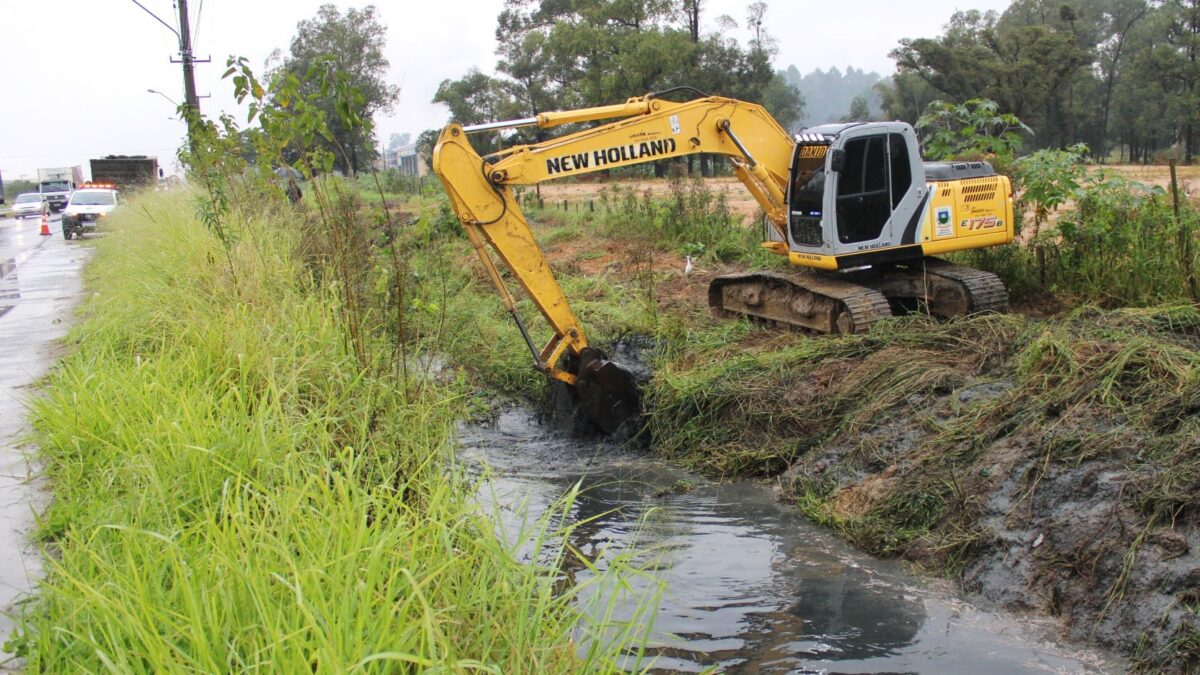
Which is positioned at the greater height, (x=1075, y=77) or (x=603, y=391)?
(x=1075, y=77)

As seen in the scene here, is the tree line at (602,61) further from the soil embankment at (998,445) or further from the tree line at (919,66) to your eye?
the soil embankment at (998,445)

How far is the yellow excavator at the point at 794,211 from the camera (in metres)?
8.95

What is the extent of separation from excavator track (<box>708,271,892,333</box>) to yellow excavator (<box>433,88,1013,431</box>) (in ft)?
0.06

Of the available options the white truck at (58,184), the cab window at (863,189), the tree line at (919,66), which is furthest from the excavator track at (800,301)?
the white truck at (58,184)

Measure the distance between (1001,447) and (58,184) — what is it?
6369 centimetres

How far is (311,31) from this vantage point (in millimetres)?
57156

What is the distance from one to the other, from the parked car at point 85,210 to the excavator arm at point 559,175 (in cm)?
2154

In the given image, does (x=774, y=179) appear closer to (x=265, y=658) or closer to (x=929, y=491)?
(x=929, y=491)

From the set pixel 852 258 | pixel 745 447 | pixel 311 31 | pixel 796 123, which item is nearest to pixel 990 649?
pixel 745 447

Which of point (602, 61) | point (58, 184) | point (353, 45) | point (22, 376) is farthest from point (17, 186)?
point (22, 376)

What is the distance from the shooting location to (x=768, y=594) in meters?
5.84

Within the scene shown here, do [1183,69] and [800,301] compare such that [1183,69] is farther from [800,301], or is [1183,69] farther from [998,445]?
[998,445]

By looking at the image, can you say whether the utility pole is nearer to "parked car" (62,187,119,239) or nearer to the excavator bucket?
"parked car" (62,187,119,239)

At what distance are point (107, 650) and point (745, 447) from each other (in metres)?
5.90
